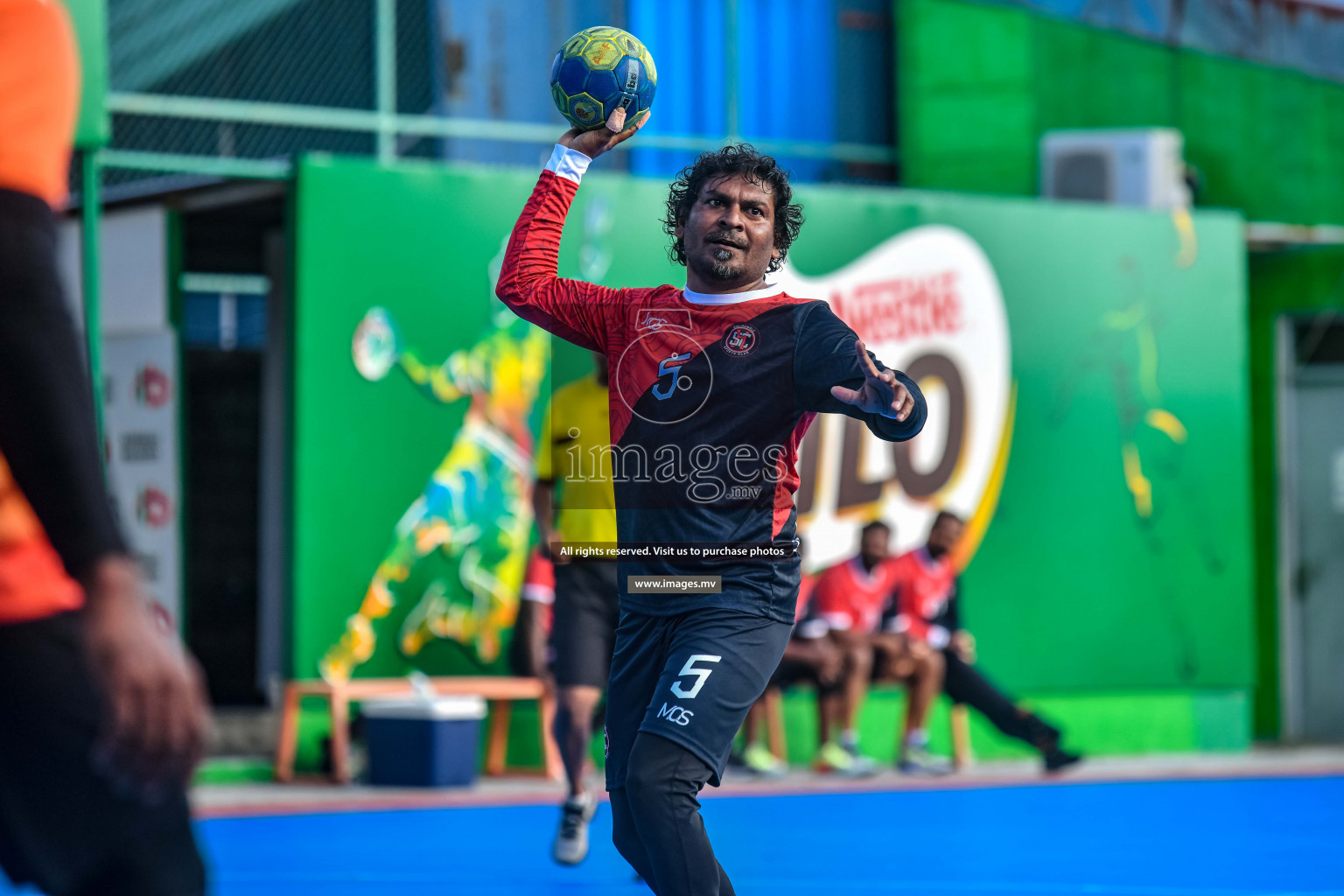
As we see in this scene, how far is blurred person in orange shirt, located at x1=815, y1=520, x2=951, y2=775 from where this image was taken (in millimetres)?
11547

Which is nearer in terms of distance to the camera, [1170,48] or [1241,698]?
[1241,698]

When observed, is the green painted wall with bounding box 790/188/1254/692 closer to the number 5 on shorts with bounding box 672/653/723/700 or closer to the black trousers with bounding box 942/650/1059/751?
the black trousers with bounding box 942/650/1059/751

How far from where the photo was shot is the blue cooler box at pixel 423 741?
414 inches

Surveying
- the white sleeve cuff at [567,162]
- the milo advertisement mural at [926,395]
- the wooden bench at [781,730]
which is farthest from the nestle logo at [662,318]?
the milo advertisement mural at [926,395]

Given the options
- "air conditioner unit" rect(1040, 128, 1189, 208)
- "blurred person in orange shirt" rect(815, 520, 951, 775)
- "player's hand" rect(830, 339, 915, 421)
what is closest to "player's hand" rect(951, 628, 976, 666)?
"blurred person in orange shirt" rect(815, 520, 951, 775)

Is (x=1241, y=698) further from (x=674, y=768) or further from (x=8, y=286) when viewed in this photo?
(x=8, y=286)

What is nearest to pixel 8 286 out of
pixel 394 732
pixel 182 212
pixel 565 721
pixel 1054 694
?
pixel 565 721

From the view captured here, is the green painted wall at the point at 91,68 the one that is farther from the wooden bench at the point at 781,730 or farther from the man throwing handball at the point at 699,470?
the man throwing handball at the point at 699,470

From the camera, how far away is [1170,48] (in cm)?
1452

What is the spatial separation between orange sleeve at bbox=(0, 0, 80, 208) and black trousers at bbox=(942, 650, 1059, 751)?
33.7 feet

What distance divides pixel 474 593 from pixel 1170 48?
7.53 m

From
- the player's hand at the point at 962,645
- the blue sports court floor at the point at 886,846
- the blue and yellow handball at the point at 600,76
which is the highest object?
the blue and yellow handball at the point at 600,76

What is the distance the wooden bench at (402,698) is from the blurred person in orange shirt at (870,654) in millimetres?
1867

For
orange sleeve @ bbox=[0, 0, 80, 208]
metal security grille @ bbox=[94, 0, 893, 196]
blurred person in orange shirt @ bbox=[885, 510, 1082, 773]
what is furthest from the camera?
metal security grille @ bbox=[94, 0, 893, 196]
